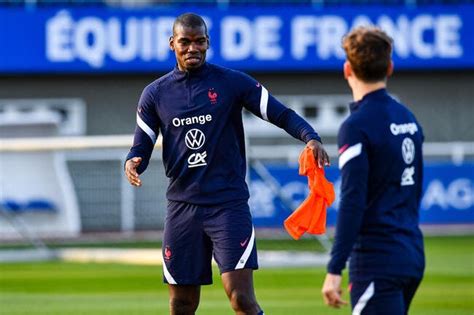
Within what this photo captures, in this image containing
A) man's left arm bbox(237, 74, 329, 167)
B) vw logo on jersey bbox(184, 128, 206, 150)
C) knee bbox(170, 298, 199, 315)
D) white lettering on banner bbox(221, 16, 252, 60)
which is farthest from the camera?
white lettering on banner bbox(221, 16, 252, 60)

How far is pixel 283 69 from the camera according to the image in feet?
87.0

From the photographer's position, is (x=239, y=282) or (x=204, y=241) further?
(x=204, y=241)

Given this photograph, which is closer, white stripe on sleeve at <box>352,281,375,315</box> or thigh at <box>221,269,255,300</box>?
white stripe on sleeve at <box>352,281,375,315</box>

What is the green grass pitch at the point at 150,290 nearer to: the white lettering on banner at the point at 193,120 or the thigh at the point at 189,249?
the thigh at the point at 189,249

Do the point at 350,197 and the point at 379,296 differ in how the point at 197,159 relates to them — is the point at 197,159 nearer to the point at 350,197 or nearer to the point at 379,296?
the point at 350,197

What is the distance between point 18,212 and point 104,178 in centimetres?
144

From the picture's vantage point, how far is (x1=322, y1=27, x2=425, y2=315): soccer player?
5941 mm

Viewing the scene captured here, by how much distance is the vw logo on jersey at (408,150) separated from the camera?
6089 mm

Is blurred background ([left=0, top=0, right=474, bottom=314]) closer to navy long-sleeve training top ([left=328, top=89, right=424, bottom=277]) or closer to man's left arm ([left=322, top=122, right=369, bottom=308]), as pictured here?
navy long-sleeve training top ([left=328, top=89, right=424, bottom=277])

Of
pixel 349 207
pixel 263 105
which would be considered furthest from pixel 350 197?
pixel 263 105

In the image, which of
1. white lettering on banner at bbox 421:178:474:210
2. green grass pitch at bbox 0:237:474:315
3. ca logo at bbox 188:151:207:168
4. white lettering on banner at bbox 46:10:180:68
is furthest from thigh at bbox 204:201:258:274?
white lettering on banner at bbox 421:178:474:210

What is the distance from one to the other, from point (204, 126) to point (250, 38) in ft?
59.7

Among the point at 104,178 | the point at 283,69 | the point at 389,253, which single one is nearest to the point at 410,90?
the point at 283,69

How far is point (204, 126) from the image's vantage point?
8008 millimetres
